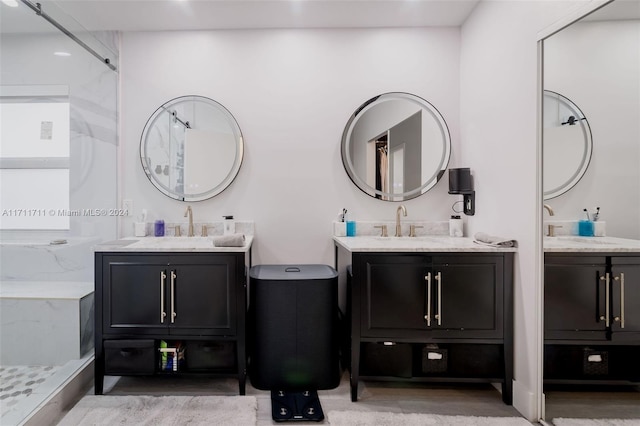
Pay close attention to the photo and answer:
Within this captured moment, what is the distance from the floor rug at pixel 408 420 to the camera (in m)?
1.72

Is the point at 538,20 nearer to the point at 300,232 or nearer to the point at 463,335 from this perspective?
the point at 463,335

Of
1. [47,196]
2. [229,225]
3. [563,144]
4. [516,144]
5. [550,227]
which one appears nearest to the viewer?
[563,144]

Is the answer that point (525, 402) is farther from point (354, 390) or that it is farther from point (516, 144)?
point (516, 144)

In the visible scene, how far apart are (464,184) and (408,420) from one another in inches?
61.7

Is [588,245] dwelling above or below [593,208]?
below

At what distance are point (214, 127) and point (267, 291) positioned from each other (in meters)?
1.39

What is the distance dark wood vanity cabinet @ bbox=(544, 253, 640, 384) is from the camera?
1333mm

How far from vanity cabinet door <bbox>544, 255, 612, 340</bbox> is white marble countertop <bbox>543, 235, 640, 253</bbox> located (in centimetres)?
4

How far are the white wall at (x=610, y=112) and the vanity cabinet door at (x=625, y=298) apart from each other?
0.51ft

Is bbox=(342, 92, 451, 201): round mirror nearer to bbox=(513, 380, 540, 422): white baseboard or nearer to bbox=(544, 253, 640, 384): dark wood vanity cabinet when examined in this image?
bbox=(544, 253, 640, 384): dark wood vanity cabinet

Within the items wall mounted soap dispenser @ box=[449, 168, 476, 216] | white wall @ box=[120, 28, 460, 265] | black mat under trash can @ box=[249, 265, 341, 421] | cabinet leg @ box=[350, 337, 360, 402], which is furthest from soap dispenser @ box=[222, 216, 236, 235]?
wall mounted soap dispenser @ box=[449, 168, 476, 216]

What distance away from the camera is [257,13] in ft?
7.77

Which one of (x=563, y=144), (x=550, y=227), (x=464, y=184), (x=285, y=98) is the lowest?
(x=550, y=227)

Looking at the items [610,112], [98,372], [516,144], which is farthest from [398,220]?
[98,372]
